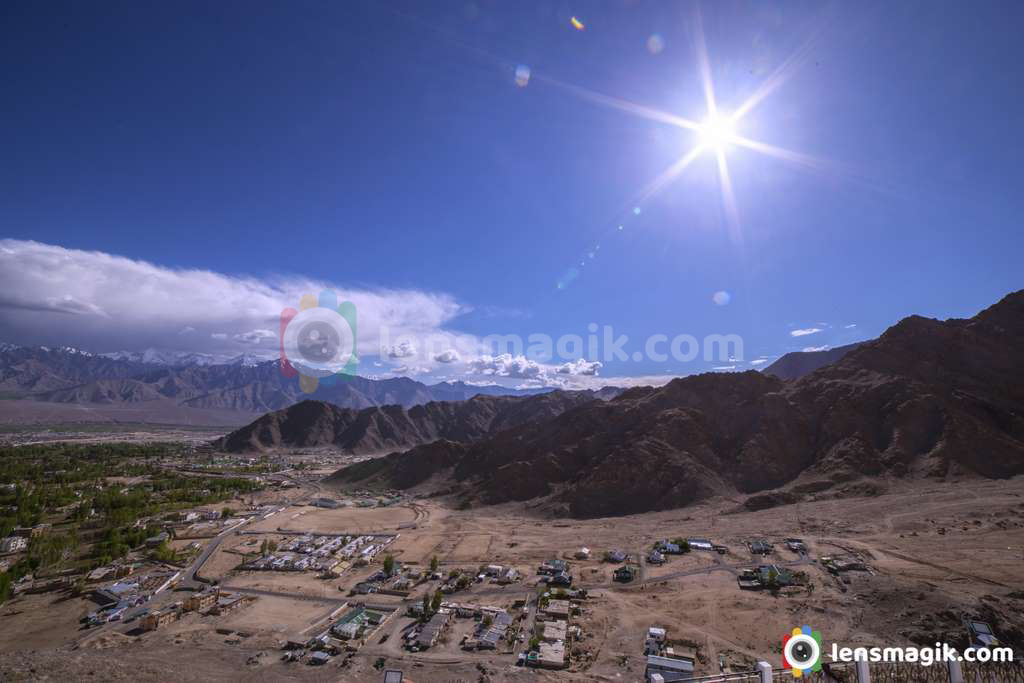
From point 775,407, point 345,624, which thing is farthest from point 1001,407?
point 345,624

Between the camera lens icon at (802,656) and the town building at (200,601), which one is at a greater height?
the camera lens icon at (802,656)

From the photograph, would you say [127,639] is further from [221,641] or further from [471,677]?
[471,677]

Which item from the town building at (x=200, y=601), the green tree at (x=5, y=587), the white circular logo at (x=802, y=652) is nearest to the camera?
the white circular logo at (x=802, y=652)

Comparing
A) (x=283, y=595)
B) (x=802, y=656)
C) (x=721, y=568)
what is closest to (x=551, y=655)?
(x=802, y=656)

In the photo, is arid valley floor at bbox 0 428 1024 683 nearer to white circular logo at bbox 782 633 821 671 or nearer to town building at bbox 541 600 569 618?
town building at bbox 541 600 569 618

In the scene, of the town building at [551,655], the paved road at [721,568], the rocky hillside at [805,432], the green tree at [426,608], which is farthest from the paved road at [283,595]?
the rocky hillside at [805,432]

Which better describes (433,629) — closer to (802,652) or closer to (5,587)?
(802,652)

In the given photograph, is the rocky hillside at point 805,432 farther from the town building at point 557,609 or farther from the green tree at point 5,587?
the green tree at point 5,587

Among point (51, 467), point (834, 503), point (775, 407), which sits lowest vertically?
point (51, 467)
